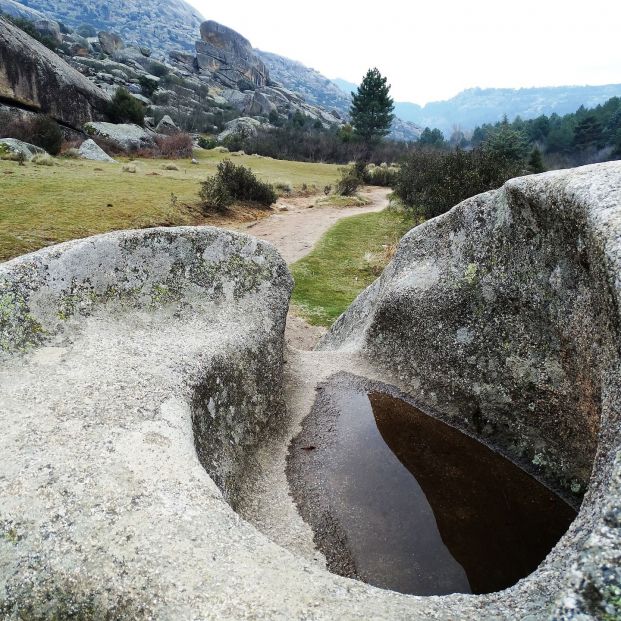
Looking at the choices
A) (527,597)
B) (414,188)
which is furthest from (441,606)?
(414,188)

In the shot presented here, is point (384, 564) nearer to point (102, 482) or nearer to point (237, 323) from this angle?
point (102, 482)

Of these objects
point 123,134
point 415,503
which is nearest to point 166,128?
point 123,134

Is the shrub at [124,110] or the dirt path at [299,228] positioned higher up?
the shrub at [124,110]

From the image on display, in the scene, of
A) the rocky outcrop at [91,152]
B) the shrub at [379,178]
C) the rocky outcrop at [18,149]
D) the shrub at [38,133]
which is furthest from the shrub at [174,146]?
the shrub at [379,178]

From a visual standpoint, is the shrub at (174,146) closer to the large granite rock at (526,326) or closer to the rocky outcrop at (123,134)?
the rocky outcrop at (123,134)

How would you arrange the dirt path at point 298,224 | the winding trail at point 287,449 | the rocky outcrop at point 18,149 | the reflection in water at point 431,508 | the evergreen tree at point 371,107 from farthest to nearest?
the evergreen tree at point 371,107 < the rocky outcrop at point 18,149 < the dirt path at point 298,224 < the winding trail at point 287,449 < the reflection in water at point 431,508

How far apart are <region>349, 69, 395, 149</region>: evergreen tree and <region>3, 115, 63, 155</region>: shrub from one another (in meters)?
49.9

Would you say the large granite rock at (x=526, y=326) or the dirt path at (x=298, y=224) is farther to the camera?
the dirt path at (x=298, y=224)

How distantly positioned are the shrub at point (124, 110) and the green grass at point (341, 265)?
3130cm

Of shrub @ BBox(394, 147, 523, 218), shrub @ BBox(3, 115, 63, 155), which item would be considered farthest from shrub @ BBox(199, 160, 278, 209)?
shrub @ BBox(3, 115, 63, 155)

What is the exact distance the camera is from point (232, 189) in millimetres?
30391

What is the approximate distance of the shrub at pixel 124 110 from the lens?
48156 millimetres

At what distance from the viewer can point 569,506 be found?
6.82 metres

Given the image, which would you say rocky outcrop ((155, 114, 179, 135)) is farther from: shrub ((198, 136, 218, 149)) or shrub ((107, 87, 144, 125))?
shrub ((107, 87, 144, 125))
